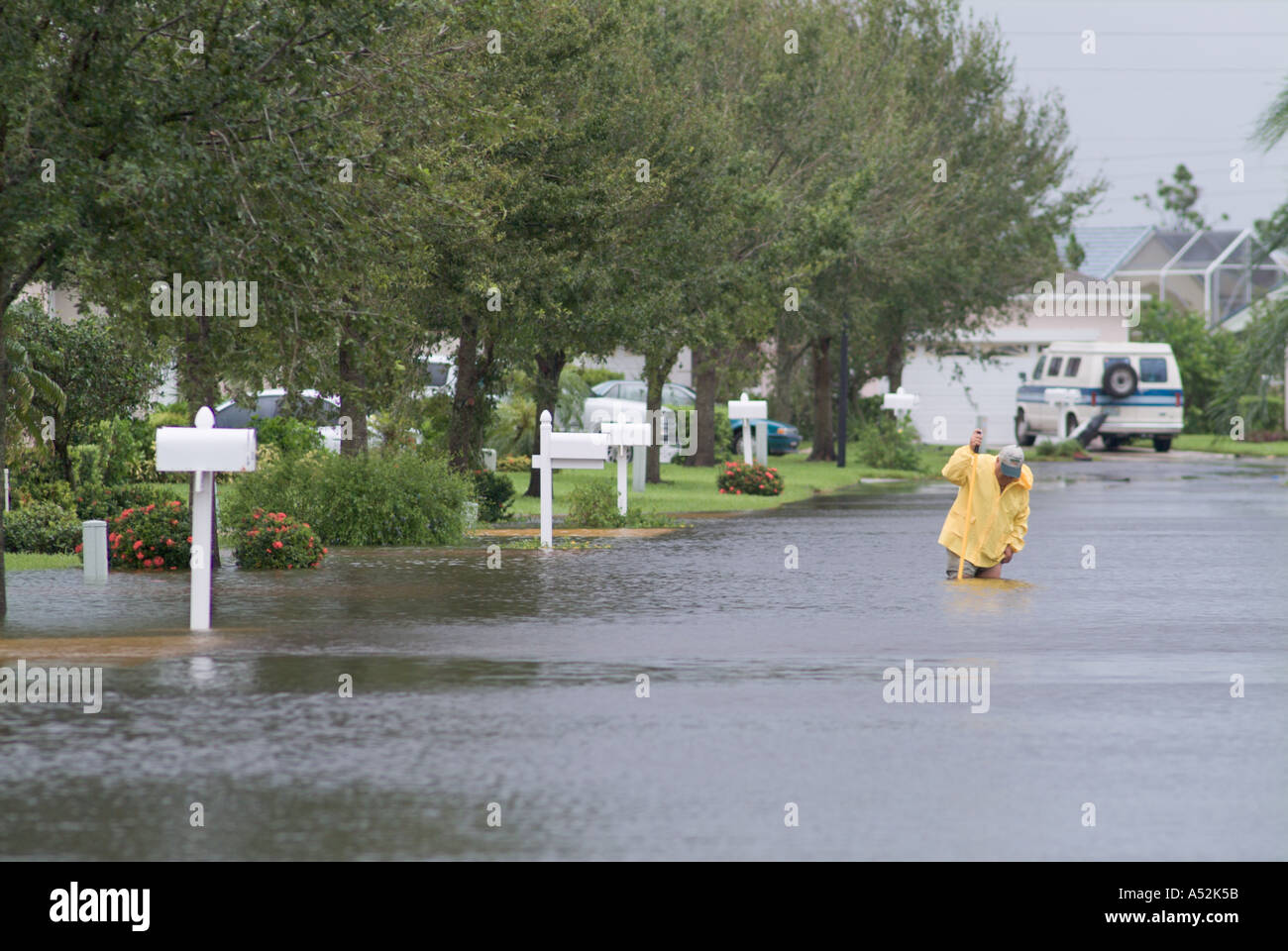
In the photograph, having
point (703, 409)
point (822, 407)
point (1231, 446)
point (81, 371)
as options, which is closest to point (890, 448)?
point (822, 407)

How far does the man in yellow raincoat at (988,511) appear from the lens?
16.4 metres

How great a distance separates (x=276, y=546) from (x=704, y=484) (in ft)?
55.0

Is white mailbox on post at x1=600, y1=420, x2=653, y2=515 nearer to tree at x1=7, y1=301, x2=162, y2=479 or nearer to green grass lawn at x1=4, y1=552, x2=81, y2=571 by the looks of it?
tree at x1=7, y1=301, x2=162, y2=479

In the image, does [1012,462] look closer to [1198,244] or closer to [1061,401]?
[1061,401]

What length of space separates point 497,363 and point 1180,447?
1273 inches

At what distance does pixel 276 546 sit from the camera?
1741 centimetres

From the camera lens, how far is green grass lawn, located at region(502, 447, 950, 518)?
90.9 feet

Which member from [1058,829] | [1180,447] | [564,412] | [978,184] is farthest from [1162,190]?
[1058,829]

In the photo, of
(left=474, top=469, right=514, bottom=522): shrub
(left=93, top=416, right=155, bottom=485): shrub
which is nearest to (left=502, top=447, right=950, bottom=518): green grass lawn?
(left=474, top=469, right=514, bottom=522): shrub

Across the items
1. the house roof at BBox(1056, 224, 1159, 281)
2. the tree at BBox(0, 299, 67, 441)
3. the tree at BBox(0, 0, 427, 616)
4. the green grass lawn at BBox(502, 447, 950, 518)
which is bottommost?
the green grass lawn at BBox(502, 447, 950, 518)

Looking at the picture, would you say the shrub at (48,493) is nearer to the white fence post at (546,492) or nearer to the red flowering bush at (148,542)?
the red flowering bush at (148,542)

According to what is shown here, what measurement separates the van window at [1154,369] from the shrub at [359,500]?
105 ft

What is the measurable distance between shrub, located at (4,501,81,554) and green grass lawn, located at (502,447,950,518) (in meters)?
6.86

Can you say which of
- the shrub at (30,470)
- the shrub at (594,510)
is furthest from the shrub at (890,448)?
the shrub at (30,470)
